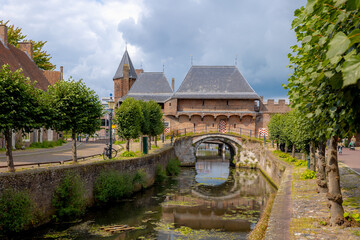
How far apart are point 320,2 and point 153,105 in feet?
85.4

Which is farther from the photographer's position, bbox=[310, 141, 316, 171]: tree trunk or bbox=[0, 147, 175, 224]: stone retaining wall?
bbox=[310, 141, 316, 171]: tree trunk

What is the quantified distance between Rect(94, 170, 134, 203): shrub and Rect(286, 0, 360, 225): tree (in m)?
10.5

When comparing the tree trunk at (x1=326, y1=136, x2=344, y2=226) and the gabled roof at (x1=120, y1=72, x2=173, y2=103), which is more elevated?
the gabled roof at (x1=120, y1=72, x2=173, y2=103)

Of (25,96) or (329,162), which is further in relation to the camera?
(25,96)

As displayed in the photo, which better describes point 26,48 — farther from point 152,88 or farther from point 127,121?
point 152,88

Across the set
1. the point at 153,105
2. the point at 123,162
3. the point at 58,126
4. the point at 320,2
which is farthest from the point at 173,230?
the point at 153,105

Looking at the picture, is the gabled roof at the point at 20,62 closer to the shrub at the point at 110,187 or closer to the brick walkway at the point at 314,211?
the shrub at the point at 110,187

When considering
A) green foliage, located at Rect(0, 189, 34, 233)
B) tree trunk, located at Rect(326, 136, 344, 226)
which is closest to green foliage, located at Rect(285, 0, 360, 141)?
tree trunk, located at Rect(326, 136, 344, 226)

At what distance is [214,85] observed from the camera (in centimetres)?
4141

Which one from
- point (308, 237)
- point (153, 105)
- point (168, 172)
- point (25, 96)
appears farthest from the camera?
point (153, 105)

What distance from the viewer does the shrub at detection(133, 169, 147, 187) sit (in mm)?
18759

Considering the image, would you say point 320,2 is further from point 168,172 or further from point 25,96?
point 168,172

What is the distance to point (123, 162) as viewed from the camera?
17.5 metres

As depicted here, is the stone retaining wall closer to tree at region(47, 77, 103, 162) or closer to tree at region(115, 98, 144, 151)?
tree at region(47, 77, 103, 162)
